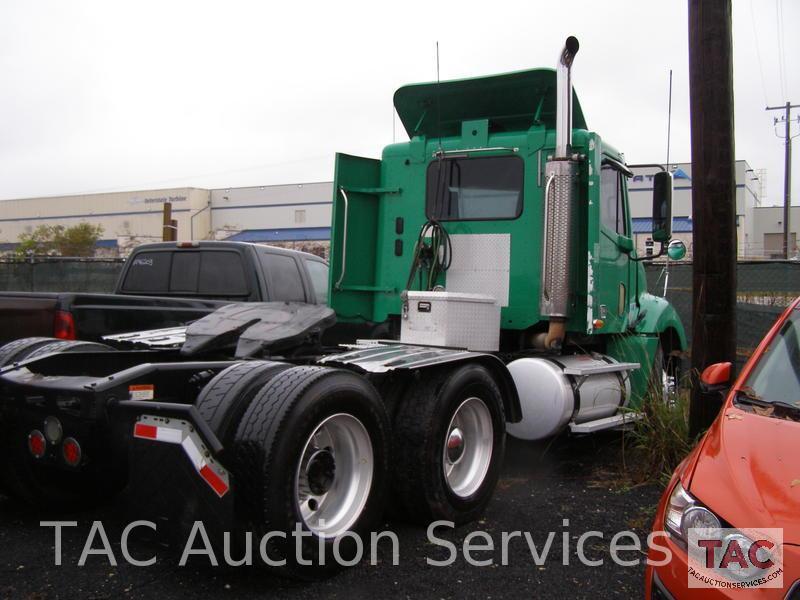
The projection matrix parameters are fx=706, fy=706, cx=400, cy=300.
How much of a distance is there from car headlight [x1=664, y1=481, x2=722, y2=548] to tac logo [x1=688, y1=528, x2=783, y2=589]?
0.03 meters

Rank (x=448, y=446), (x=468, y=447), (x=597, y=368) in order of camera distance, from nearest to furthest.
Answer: (x=448, y=446), (x=468, y=447), (x=597, y=368)

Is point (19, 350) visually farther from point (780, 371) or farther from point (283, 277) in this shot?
point (780, 371)

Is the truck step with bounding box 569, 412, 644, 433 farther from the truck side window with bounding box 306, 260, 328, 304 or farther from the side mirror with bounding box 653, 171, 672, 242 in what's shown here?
the truck side window with bounding box 306, 260, 328, 304

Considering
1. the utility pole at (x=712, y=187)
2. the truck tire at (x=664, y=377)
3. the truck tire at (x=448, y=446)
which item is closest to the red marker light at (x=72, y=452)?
the truck tire at (x=448, y=446)

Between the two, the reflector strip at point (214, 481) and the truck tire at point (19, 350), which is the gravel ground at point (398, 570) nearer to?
the reflector strip at point (214, 481)

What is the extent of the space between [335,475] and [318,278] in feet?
14.8

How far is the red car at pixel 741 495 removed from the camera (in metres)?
2.42

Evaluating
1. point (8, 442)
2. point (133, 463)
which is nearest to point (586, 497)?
point (133, 463)

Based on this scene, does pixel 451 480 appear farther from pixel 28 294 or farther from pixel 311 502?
pixel 28 294

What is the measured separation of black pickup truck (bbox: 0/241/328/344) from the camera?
17.6 feet

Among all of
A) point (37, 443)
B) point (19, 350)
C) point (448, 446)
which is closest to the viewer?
point (37, 443)

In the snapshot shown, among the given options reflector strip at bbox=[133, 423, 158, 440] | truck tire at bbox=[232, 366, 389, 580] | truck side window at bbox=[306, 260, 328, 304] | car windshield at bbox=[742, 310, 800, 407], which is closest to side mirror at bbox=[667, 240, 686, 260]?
car windshield at bbox=[742, 310, 800, 407]

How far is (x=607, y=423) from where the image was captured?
5.78 metres

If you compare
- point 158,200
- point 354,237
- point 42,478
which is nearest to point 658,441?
point 354,237
